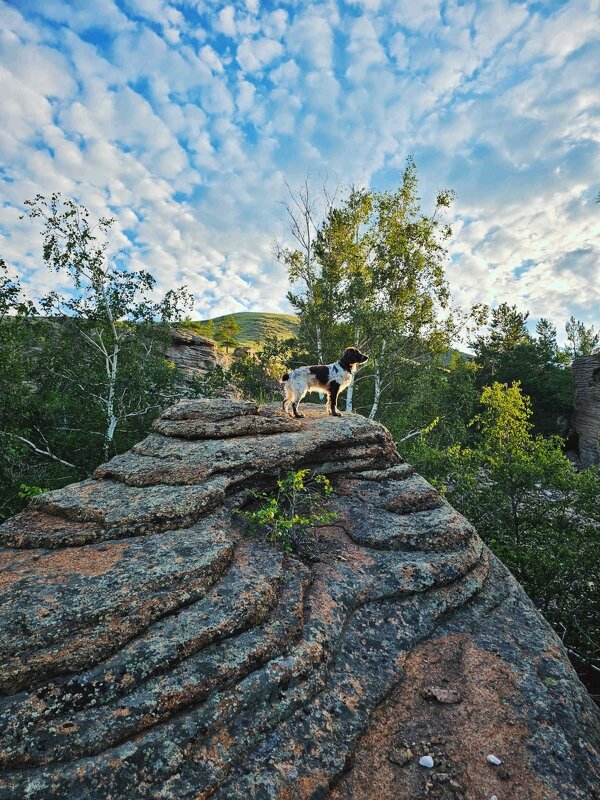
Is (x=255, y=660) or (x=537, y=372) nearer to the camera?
(x=255, y=660)

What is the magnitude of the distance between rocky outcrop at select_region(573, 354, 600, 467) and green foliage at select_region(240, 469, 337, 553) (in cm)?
3415

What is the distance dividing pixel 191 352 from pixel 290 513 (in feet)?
100

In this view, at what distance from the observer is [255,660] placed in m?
4.66

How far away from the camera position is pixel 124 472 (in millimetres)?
7840

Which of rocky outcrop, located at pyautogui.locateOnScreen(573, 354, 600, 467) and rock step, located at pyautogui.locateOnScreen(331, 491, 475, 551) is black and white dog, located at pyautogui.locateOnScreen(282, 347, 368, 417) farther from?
rocky outcrop, located at pyautogui.locateOnScreen(573, 354, 600, 467)

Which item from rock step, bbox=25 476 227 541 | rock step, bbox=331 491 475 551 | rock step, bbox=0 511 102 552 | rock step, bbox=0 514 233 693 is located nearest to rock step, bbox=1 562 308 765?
rock step, bbox=0 514 233 693

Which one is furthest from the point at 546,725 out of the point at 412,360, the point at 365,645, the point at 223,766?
the point at 412,360

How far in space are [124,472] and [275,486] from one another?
129 inches

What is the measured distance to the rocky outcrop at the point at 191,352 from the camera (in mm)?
34263

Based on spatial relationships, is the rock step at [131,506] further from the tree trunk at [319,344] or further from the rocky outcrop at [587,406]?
the rocky outcrop at [587,406]

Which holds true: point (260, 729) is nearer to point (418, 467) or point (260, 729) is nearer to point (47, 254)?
point (418, 467)

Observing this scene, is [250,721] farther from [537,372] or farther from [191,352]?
[537,372]

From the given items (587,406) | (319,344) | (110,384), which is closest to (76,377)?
(110,384)

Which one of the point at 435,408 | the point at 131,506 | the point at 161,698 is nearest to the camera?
the point at 161,698
